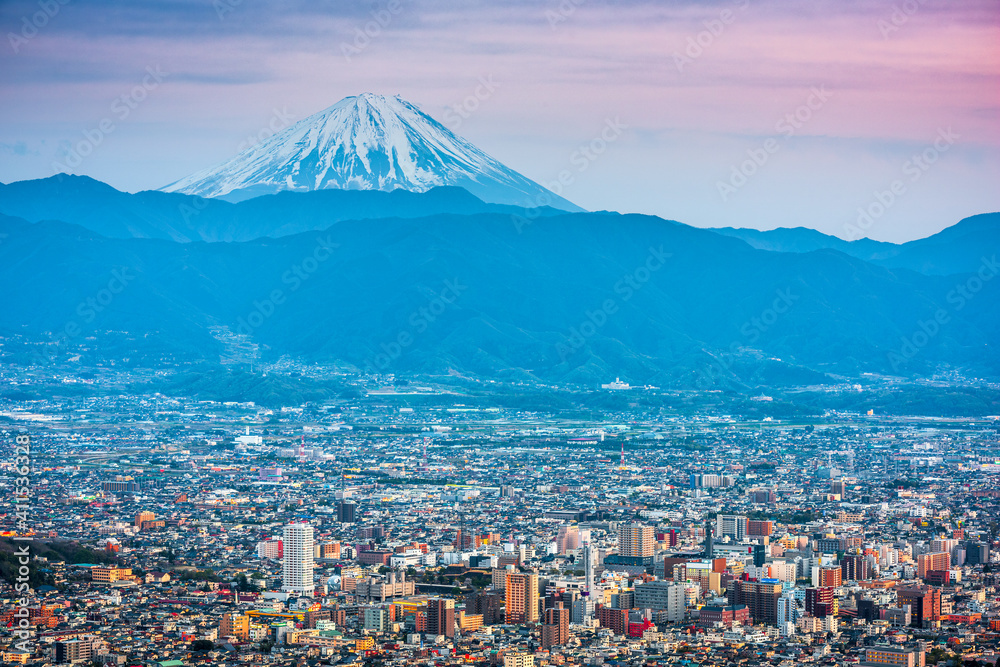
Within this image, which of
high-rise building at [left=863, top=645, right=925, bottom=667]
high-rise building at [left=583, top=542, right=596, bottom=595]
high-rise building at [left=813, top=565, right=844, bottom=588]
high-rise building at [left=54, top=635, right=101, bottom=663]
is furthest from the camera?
high-rise building at [left=813, top=565, right=844, bottom=588]

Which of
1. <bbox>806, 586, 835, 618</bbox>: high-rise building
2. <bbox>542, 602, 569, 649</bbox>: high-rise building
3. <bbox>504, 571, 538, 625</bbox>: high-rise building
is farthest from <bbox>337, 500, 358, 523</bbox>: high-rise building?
<bbox>806, 586, 835, 618</bbox>: high-rise building

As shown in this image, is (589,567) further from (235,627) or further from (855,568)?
(235,627)

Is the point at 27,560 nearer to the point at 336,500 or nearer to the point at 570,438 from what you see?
the point at 336,500

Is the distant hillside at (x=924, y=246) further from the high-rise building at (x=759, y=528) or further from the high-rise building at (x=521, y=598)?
the high-rise building at (x=521, y=598)

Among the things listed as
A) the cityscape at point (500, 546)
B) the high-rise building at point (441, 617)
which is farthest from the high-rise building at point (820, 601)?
the high-rise building at point (441, 617)

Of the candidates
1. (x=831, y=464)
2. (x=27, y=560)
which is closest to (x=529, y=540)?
(x=27, y=560)

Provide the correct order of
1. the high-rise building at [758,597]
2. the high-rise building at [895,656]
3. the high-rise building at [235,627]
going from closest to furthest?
the high-rise building at [895,656]
the high-rise building at [235,627]
the high-rise building at [758,597]

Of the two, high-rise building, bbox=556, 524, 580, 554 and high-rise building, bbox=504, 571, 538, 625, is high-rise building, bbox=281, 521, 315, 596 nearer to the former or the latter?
high-rise building, bbox=504, 571, 538, 625
